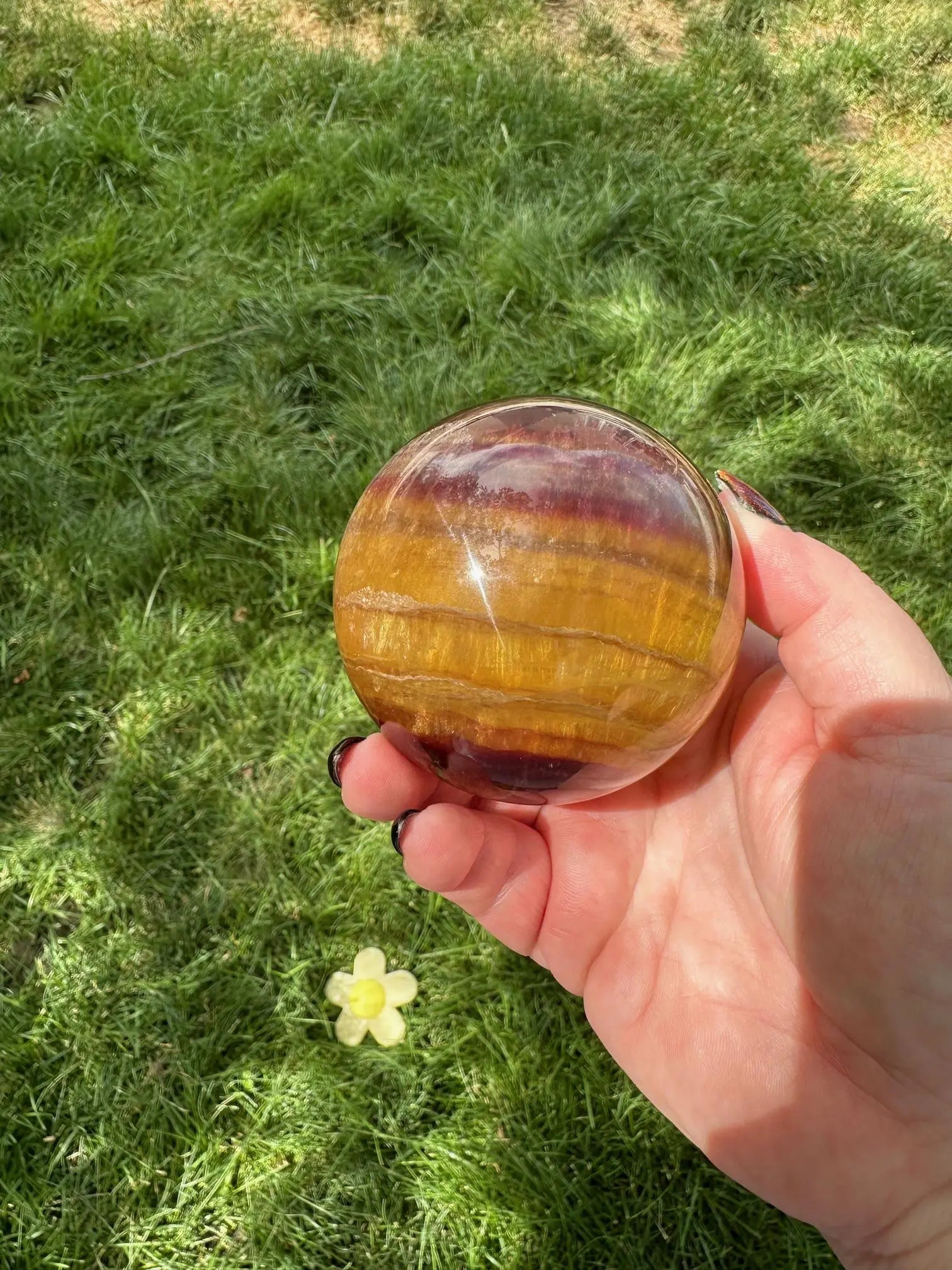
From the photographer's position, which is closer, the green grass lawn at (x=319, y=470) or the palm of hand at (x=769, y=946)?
the palm of hand at (x=769, y=946)

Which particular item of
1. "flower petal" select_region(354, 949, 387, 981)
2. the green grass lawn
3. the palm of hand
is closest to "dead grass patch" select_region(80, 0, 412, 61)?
the green grass lawn

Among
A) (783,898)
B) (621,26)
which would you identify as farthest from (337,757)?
(621,26)

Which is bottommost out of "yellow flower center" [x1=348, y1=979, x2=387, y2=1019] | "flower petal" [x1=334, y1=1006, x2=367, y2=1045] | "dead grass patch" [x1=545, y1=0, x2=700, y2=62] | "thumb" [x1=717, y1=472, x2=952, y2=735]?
"flower petal" [x1=334, y1=1006, x2=367, y2=1045]

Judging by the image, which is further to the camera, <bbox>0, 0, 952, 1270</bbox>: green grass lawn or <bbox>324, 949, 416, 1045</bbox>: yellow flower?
<bbox>324, 949, 416, 1045</bbox>: yellow flower

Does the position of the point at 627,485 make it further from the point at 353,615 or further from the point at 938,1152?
the point at 938,1152

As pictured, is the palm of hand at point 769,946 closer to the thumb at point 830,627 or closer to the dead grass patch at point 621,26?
the thumb at point 830,627

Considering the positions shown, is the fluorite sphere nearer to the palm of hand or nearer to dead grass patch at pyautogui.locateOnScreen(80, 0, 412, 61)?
the palm of hand

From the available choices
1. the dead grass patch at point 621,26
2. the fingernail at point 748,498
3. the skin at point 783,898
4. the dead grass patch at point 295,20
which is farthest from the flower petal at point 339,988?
the dead grass patch at point 621,26

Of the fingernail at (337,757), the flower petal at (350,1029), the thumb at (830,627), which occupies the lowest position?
the flower petal at (350,1029)

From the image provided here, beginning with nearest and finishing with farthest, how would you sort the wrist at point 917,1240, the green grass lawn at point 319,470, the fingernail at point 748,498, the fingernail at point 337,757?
the wrist at point 917,1240, the fingernail at point 748,498, the fingernail at point 337,757, the green grass lawn at point 319,470
